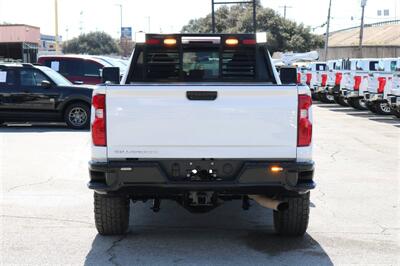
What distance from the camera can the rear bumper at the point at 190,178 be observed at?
17.1ft

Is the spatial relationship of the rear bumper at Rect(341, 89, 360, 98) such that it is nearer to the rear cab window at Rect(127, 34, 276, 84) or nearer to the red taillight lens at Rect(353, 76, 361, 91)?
the red taillight lens at Rect(353, 76, 361, 91)

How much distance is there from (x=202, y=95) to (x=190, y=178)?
690mm

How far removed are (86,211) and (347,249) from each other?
2.97 meters

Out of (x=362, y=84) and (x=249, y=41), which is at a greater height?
(x=249, y=41)

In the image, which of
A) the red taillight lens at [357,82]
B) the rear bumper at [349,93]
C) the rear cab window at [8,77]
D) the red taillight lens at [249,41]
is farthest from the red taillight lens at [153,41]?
the rear bumper at [349,93]

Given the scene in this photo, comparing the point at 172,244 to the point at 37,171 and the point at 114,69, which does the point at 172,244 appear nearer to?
the point at 114,69

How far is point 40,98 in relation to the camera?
15445 mm

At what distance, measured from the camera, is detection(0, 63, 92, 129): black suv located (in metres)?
15.4

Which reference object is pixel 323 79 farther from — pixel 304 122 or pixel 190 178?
pixel 190 178

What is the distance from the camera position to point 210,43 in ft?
24.3

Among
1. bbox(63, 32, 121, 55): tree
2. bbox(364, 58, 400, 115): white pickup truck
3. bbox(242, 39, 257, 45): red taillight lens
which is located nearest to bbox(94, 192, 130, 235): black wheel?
bbox(242, 39, 257, 45): red taillight lens

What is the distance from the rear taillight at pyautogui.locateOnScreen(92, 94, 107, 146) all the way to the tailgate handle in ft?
2.28

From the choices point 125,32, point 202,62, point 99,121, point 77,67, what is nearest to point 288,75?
point 202,62

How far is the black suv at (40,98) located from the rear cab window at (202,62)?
8.27 metres
